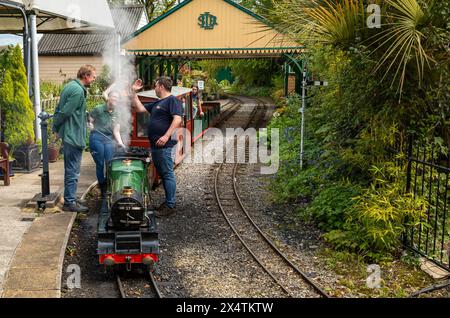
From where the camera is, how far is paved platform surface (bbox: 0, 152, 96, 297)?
16.5 ft

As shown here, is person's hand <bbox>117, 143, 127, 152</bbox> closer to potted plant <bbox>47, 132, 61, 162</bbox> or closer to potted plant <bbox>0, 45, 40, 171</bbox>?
potted plant <bbox>0, 45, 40, 171</bbox>

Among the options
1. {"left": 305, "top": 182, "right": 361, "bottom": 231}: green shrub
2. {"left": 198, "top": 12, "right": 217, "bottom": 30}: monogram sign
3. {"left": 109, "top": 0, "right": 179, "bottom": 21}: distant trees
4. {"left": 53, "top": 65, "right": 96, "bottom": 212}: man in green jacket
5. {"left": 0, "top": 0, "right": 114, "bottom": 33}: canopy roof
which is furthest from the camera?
{"left": 109, "top": 0, "right": 179, "bottom": 21}: distant trees

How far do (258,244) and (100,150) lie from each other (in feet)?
8.91

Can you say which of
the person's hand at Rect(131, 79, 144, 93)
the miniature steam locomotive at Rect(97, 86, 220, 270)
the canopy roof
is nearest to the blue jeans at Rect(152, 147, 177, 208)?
the person's hand at Rect(131, 79, 144, 93)

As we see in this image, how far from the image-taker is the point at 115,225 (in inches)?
222

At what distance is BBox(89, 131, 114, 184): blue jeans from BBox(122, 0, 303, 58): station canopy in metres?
11.6

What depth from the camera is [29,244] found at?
6.11 metres

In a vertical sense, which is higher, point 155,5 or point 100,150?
point 155,5

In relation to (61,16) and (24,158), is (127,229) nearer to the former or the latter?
(24,158)

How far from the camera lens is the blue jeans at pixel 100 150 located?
24.6ft

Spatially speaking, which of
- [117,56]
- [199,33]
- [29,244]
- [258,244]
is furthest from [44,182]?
[117,56]

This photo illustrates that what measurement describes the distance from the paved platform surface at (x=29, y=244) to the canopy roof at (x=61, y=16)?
463cm
